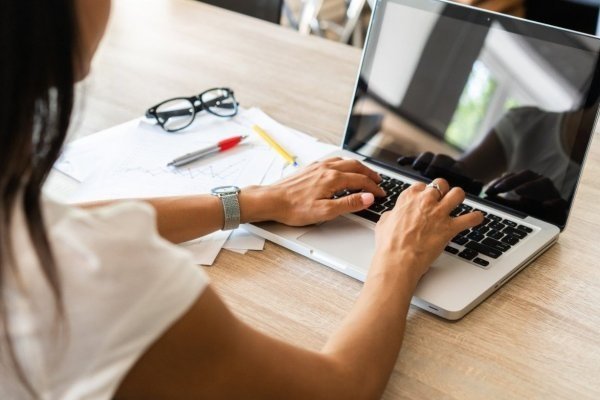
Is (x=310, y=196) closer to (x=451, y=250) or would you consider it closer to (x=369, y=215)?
(x=369, y=215)

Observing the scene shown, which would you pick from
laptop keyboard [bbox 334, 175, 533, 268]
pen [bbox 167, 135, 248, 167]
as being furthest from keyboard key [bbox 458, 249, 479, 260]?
pen [bbox 167, 135, 248, 167]

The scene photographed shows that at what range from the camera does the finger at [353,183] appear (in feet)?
3.69

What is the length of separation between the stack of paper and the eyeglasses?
0.05ft

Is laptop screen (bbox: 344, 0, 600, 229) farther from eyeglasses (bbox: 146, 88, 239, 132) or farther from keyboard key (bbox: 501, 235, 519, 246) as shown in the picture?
eyeglasses (bbox: 146, 88, 239, 132)

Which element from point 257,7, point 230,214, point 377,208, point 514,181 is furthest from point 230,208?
point 257,7

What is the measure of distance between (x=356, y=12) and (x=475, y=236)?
97.5 inches

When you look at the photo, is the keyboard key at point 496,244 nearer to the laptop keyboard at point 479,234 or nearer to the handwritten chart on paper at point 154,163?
the laptop keyboard at point 479,234

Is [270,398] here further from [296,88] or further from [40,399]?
[296,88]

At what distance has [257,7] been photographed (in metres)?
2.06

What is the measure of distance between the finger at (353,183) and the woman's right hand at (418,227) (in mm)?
70

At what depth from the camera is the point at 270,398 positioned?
71cm

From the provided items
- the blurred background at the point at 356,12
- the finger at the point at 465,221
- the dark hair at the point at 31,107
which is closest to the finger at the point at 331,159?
the finger at the point at 465,221

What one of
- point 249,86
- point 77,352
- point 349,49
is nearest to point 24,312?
point 77,352

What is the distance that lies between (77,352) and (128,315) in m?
0.05
